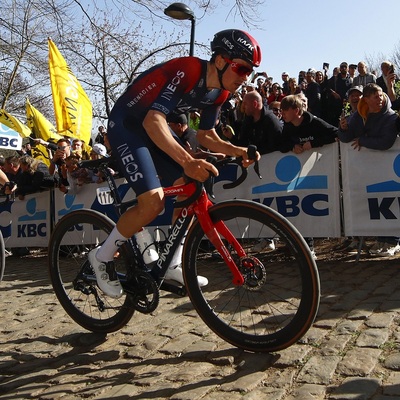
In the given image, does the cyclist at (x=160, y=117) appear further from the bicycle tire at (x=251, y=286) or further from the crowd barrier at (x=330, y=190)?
the crowd barrier at (x=330, y=190)

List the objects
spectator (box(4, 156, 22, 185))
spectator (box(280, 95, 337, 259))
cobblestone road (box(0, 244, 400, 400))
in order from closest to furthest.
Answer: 1. cobblestone road (box(0, 244, 400, 400))
2. spectator (box(280, 95, 337, 259))
3. spectator (box(4, 156, 22, 185))

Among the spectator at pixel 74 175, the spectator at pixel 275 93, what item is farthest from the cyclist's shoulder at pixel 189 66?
the spectator at pixel 275 93

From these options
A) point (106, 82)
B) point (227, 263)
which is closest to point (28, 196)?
point (227, 263)

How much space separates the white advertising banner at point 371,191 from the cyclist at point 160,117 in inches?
137

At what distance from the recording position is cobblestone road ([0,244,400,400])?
2.85m

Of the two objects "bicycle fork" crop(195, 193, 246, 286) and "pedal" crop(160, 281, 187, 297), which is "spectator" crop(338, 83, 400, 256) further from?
"pedal" crop(160, 281, 187, 297)

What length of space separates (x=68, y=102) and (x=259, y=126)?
19.5 feet

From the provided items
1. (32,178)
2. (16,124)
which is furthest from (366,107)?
(16,124)

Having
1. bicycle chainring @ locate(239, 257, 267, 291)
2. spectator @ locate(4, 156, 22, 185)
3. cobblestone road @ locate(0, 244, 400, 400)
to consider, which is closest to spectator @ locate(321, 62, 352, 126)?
spectator @ locate(4, 156, 22, 185)

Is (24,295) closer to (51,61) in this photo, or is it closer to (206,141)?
(206,141)

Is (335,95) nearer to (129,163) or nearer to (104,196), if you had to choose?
(104,196)

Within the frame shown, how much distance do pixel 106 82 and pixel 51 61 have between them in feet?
43.8

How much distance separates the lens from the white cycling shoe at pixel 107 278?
3.69 meters

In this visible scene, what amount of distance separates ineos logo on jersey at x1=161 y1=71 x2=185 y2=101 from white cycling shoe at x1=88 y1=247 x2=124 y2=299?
124 centimetres
